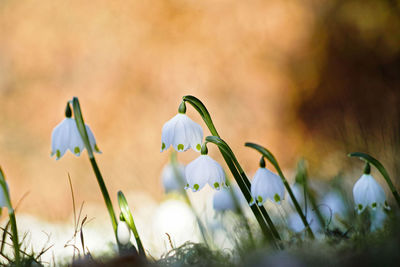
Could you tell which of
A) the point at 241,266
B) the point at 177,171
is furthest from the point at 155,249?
the point at 241,266

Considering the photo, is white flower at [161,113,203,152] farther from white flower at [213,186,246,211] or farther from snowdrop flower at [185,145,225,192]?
white flower at [213,186,246,211]

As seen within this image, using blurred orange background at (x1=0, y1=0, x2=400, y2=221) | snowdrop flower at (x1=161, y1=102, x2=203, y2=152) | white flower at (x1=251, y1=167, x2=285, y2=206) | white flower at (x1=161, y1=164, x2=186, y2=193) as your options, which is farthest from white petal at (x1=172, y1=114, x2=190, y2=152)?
blurred orange background at (x1=0, y1=0, x2=400, y2=221)

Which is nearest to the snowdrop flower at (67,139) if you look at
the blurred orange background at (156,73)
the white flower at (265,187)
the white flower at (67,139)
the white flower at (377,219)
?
the white flower at (67,139)

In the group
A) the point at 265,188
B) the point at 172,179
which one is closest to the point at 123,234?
the point at 265,188

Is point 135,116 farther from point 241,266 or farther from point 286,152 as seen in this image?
point 241,266

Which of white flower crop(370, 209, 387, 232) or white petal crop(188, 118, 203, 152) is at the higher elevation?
white petal crop(188, 118, 203, 152)

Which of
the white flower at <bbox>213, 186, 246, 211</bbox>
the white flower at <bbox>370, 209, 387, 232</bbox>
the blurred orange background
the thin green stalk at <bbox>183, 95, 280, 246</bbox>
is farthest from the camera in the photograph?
the blurred orange background

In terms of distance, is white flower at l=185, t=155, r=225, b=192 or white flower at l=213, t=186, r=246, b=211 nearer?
white flower at l=185, t=155, r=225, b=192

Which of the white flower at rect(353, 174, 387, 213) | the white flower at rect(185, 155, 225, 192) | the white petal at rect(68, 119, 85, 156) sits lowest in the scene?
the white flower at rect(353, 174, 387, 213)
